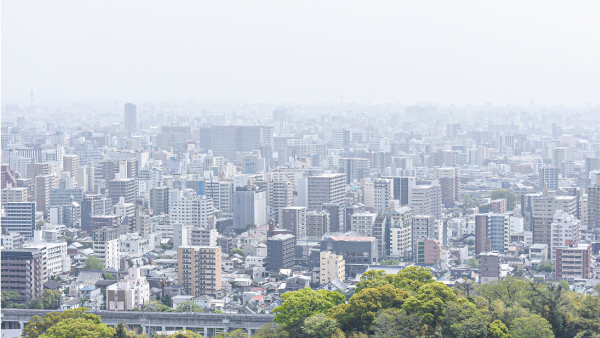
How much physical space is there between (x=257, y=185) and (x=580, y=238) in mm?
5689

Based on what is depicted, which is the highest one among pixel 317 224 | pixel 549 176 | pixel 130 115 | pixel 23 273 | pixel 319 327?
pixel 130 115

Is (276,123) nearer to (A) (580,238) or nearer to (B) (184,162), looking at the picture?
(B) (184,162)

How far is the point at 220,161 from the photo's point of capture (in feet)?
84.9

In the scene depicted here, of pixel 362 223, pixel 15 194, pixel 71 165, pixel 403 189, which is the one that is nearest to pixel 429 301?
pixel 362 223

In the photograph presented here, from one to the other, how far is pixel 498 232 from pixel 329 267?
3304 millimetres

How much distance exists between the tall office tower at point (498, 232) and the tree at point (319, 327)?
7.40m

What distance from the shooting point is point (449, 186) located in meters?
19.2

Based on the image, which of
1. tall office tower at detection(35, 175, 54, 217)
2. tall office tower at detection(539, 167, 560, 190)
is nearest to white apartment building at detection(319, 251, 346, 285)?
tall office tower at detection(35, 175, 54, 217)

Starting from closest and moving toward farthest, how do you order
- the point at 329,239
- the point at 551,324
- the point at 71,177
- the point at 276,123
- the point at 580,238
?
the point at 551,324 → the point at 329,239 → the point at 580,238 → the point at 71,177 → the point at 276,123

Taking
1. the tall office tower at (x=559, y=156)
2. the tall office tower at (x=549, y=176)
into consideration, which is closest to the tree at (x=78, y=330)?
the tall office tower at (x=549, y=176)

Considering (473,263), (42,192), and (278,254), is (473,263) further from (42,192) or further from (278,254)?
(42,192)

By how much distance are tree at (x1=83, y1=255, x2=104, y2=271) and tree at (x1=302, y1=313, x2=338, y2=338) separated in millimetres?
5975

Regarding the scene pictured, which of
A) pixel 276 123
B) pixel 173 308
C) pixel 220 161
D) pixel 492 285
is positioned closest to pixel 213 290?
pixel 173 308

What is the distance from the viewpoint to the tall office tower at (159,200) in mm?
17172
